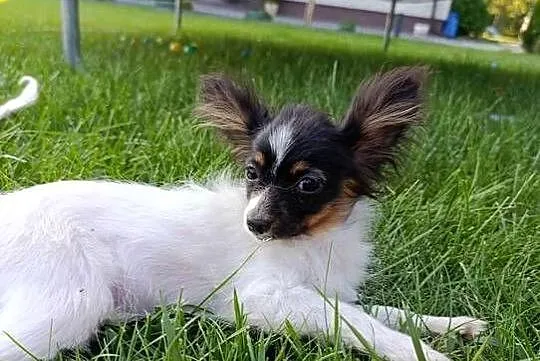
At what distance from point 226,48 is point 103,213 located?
11.2 ft

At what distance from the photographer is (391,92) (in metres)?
1.51

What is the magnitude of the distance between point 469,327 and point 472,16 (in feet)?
8.44

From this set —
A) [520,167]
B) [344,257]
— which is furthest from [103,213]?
[520,167]

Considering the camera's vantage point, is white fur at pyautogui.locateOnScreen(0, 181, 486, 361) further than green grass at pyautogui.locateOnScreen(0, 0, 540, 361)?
No

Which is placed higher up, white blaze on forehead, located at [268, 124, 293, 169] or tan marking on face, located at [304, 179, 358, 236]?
white blaze on forehead, located at [268, 124, 293, 169]

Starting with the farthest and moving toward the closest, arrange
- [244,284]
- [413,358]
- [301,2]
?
[301,2], [244,284], [413,358]

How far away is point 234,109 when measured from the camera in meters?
1.62

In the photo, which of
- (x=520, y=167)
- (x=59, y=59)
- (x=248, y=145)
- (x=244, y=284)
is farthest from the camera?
(x=59, y=59)

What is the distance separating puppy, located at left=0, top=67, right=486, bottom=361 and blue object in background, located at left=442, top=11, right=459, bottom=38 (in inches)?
95.0

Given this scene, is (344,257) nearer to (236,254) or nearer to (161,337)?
(236,254)

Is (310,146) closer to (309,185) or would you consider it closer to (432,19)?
(309,185)

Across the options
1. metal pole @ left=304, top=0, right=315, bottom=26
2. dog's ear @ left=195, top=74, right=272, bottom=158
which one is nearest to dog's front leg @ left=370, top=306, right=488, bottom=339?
dog's ear @ left=195, top=74, right=272, bottom=158

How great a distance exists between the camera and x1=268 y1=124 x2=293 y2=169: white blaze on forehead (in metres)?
1.42

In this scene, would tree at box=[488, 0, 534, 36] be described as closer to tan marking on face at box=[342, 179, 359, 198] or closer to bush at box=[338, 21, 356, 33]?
bush at box=[338, 21, 356, 33]
